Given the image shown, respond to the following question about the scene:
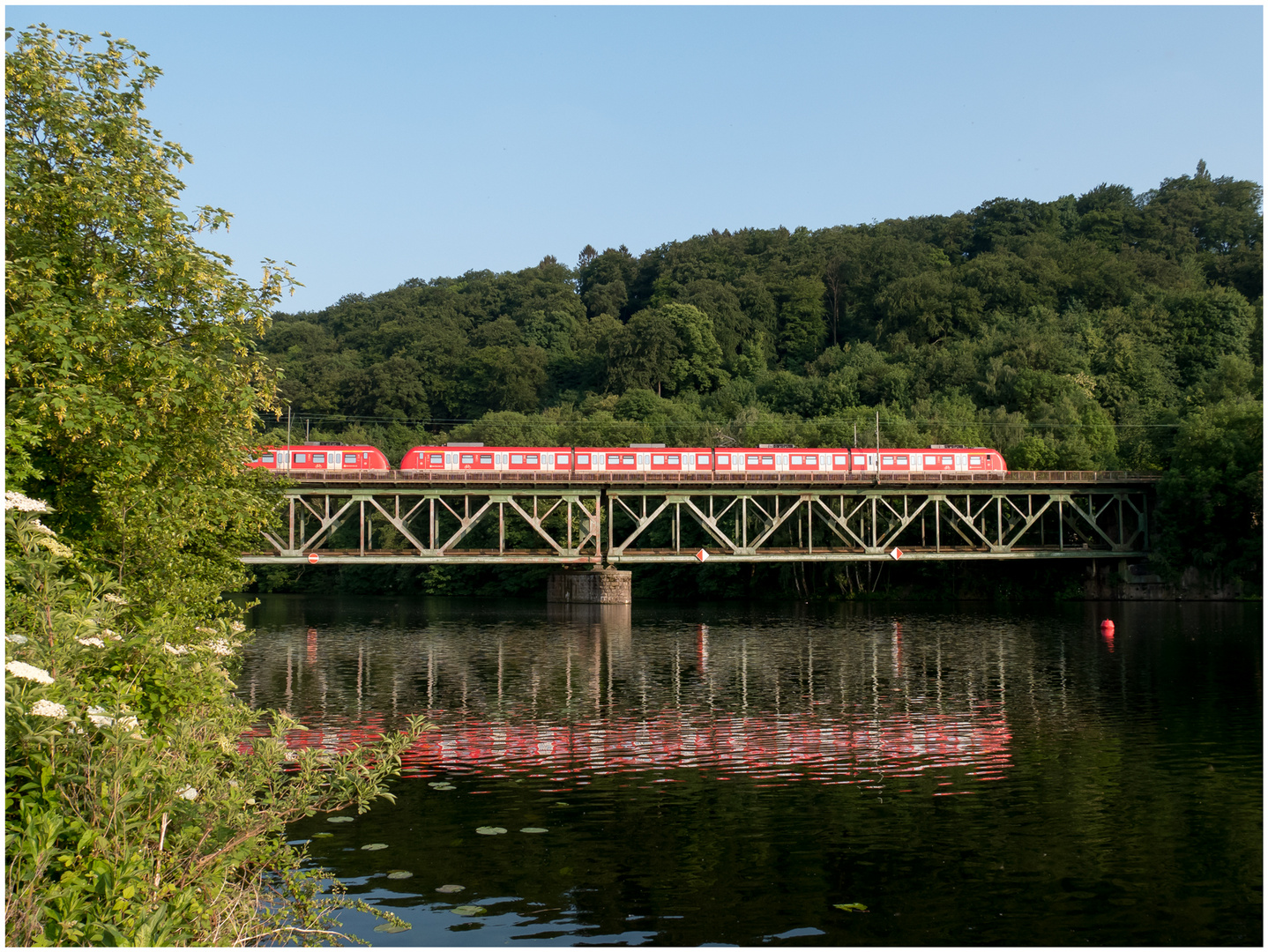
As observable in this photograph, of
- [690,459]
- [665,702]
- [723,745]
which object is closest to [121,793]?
[723,745]

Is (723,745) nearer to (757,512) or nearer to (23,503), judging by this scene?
(23,503)

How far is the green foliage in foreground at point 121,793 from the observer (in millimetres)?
7863

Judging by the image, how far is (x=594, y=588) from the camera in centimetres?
6731

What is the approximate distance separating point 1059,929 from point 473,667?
26285mm

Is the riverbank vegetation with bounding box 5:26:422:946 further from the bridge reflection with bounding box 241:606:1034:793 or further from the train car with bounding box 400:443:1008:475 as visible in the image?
the train car with bounding box 400:443:1008:475

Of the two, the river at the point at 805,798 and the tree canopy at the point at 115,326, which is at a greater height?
the tree canopy at the point at 115,326

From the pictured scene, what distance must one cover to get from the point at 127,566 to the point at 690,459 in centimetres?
5548

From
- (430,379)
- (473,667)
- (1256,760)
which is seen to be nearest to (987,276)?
(430,379)

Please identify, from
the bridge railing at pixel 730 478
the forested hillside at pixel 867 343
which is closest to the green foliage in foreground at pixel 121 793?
the bridge railing at pixel 730 478

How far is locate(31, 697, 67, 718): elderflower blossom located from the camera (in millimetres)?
7715

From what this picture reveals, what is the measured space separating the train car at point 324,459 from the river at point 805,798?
30.5m

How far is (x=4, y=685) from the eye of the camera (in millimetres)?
8352

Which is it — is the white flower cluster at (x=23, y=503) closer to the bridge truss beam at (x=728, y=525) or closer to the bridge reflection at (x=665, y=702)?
the bridge reflection at (x=665, y=702)

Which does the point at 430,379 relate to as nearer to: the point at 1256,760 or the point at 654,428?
the point at 654,428
